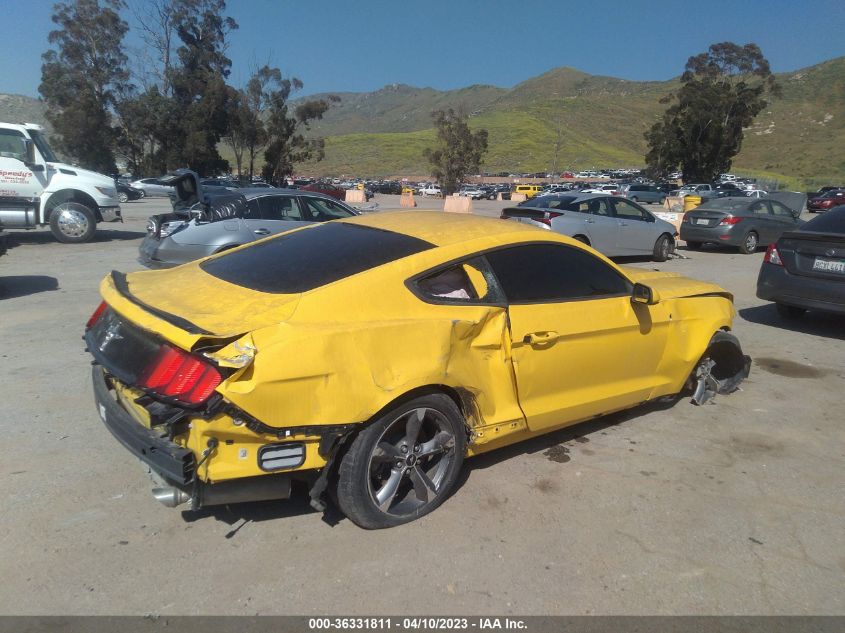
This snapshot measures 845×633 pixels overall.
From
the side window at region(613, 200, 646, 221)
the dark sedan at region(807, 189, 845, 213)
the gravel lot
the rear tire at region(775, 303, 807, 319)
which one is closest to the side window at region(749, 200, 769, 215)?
the side window at region(613, 200, 646, 221)

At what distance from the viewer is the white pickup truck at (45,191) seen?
13297 millimetres

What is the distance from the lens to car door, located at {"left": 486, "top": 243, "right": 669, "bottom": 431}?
12.3 feet

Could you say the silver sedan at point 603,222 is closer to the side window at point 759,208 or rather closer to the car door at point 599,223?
the car door at point 599,223

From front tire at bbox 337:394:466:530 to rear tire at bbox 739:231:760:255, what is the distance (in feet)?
46.4

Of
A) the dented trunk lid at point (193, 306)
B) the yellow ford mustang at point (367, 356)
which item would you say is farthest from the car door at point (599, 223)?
the dented trunk lid at point (193, 306)

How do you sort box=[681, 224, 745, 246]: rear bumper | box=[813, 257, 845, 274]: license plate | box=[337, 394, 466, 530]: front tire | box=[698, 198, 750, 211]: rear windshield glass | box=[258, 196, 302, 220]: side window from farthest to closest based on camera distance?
1. box=[698, 198, 750, 211]: rear windshield glass
2. box=[681, 224, 745, 246]: rear bumper
3. box=[258, 196, 302, 220]: side window
4. box=[813, 257, 845, 274]: license plate
5. box=[337, 394, 466, 530]: front tire

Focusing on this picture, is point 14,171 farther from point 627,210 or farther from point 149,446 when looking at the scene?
point 149,446

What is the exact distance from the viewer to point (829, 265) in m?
7.23

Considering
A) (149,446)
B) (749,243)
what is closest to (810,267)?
(149,446)

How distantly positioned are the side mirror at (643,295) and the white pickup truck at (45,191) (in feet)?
43.5

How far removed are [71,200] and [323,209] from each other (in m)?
7.12

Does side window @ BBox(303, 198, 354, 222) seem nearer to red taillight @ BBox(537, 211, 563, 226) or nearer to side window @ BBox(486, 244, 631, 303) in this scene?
red taillight @ BBox(537, 211, 563, 226)

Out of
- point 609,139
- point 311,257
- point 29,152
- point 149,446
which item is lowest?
point 149,446

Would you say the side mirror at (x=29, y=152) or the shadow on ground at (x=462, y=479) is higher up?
the side mirror at (x=29, y=152)
